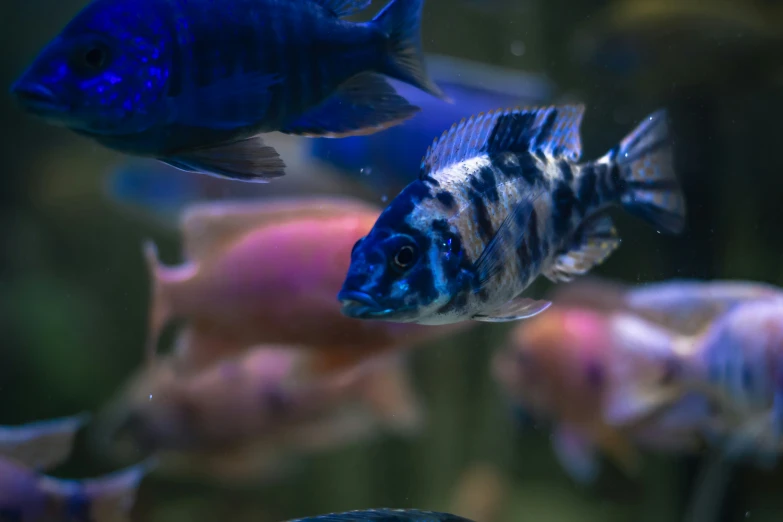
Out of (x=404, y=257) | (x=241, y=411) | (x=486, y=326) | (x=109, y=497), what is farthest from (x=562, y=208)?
(x=241, y=411)

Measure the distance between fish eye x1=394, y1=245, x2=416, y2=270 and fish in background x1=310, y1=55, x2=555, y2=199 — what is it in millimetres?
1111

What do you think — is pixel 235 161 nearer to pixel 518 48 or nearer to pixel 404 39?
pixel 404 39

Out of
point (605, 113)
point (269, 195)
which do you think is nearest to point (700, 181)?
point (605, 113)

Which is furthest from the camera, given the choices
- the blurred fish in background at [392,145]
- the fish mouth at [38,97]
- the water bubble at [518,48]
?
the water bubble at [518,48]

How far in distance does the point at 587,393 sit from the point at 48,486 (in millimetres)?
1985

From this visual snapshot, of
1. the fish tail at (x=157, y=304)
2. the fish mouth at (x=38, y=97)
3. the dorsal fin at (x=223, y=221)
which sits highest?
the fish mouth at (x=38, y=97)

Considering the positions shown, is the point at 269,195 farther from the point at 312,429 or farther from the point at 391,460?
the point at 391,460

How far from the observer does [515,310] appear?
1.09 meters

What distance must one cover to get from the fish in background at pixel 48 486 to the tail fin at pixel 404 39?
4.84ft

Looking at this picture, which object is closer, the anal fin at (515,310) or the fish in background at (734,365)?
the anal fin at (515,310)

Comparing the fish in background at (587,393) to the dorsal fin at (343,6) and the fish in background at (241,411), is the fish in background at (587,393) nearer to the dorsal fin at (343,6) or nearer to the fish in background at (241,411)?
the fish in background at (241,411)

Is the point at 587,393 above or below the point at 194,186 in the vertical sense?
above

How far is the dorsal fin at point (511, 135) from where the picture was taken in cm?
110

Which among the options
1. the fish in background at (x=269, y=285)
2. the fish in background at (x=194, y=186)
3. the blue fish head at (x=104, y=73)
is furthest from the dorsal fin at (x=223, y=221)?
the blue fish head at (x=104, y=73)
